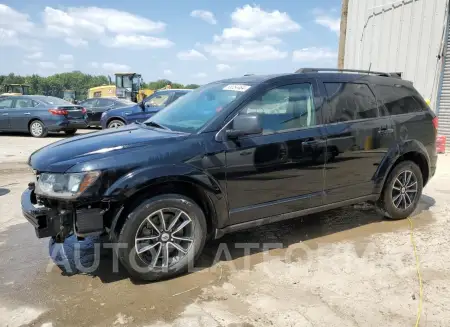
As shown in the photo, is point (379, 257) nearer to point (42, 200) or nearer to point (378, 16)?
point (42, 200)

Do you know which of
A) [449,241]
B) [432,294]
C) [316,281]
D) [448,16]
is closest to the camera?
[432,294]

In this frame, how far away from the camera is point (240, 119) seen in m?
3.40

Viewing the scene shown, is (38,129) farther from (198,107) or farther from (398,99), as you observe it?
(398,99)

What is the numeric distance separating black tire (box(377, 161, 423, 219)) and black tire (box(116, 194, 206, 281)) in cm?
249

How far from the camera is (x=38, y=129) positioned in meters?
13.5

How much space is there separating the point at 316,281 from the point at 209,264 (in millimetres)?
1000

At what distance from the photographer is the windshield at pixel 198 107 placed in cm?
365

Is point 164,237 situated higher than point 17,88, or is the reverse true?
point 17,88

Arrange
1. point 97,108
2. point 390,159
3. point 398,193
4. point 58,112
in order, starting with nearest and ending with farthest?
point 390,159 → point 398,193 → point 58,112 → point 97,108

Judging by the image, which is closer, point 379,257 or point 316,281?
point 316,281

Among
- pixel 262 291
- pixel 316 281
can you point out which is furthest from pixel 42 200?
pixel 316 281

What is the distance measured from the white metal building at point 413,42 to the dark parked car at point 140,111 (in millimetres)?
5945

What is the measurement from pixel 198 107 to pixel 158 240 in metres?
1.45

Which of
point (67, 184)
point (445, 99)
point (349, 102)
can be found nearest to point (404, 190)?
point (349, 102)
